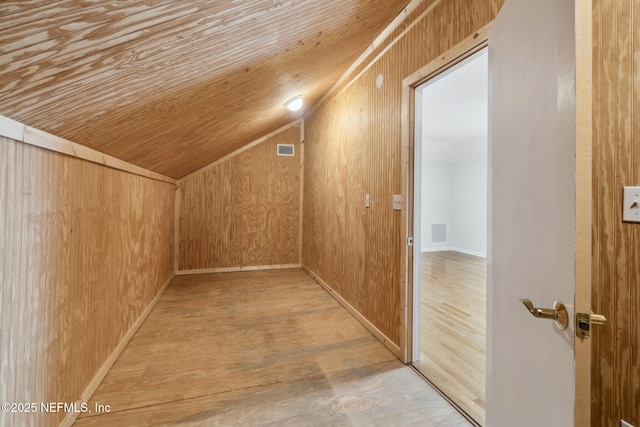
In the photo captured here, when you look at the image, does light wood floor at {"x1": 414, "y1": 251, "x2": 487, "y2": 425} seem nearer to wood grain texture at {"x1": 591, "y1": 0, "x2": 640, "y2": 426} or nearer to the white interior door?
the white interior door

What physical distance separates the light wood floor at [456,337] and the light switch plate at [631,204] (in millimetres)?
1200

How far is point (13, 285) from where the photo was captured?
953 millimetres

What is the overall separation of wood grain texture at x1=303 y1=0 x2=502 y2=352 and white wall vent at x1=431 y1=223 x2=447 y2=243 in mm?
4117

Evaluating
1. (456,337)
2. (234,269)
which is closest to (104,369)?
(456,337)

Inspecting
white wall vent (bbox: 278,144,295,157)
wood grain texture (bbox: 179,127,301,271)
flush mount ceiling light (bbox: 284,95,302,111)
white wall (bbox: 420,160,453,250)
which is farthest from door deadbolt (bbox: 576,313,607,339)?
white wall (bbox: 420,160,453,250)

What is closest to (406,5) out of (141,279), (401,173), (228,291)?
(401,173)

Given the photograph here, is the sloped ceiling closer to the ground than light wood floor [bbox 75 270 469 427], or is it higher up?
→ higher up

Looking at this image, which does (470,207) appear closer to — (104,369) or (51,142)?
(104,369)

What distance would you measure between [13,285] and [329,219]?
285 centimetres

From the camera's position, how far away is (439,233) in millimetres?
6797

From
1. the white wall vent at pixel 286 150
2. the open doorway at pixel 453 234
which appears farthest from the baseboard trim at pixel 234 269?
the open doorway at pixel 453 234

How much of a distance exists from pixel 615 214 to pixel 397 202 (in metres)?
1.19

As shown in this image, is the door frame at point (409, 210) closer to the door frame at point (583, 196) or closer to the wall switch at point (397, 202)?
the wall switch at point (397, 202)

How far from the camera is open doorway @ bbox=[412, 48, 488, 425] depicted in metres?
1.86
